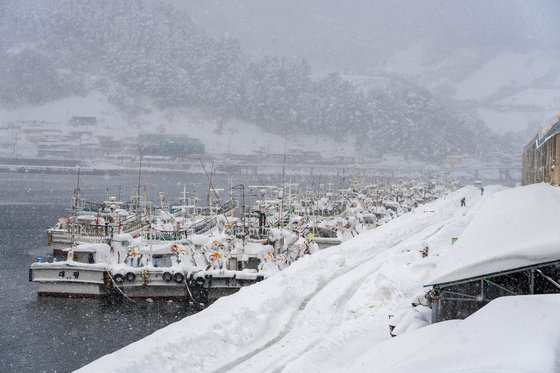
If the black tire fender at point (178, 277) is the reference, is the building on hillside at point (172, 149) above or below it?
above

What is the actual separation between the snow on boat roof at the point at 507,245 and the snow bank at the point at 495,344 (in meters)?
0.92

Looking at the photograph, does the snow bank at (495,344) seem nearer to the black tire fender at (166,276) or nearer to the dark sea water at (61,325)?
the dark sea water at (61,325)

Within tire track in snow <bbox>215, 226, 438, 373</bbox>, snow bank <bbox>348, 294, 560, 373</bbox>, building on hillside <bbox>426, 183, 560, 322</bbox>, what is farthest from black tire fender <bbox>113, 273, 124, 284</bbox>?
snow bank <bbox>348, 294, 560, 373</bbox>

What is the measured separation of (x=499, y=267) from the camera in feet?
29.7

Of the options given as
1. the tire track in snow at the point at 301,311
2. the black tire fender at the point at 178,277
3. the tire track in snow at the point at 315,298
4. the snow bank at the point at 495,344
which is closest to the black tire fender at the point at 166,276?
the black tire fender at the point at 178,277

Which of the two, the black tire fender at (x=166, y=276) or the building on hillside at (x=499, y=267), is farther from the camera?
the black tire fender at (x=166, y=276)

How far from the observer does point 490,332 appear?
7.25 metres

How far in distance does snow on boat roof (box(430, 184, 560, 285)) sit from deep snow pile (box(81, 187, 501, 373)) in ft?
7.49

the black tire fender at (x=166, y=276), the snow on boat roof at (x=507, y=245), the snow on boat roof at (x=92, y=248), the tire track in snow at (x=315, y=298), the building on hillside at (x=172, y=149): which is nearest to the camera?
the snow on boat roof at (x=507, y=245)

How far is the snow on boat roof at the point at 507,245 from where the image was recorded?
877 cm

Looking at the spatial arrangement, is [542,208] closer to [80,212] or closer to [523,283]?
[523,283]

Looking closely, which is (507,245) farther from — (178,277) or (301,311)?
(178,277)

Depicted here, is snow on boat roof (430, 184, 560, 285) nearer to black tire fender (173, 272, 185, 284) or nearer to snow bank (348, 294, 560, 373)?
snow bank (348, 294, 560, 373)

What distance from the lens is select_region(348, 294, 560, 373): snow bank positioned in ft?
21.1
